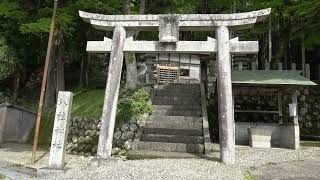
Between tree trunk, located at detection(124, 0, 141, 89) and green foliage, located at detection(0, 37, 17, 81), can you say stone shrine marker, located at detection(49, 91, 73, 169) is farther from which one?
green foliage, located at detection(0, 37, 17, 81)

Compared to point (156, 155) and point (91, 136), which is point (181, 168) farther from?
point (91, 136)

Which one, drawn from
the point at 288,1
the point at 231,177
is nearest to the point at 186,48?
the point at 231,177

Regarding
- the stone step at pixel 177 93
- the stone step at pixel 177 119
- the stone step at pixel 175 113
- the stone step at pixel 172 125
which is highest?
the stone step at pixel 177 93

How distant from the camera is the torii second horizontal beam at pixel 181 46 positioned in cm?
1134

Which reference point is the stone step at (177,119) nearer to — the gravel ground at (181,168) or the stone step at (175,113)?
the stone step at (175,113)

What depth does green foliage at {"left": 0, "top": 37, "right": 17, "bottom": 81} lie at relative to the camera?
21.8m

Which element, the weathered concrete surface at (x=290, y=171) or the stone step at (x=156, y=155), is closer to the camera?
the weathered concrete surface at (x=290, y=171)

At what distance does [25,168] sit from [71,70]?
1854 cm

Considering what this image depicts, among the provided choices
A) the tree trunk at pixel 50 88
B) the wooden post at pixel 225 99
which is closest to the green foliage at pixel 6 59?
the tree trunk at pixel 50 88

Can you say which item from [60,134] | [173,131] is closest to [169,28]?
[173,131]

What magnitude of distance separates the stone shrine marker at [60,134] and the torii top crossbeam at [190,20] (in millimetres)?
2863

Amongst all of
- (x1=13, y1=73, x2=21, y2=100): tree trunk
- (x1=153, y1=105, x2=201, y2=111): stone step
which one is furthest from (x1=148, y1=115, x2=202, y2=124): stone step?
(x1=13, y1=73, x2=21, y2=100): tree trunk

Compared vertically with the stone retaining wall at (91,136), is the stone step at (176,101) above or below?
above

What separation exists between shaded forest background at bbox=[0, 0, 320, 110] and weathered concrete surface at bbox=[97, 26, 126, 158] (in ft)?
14.9
